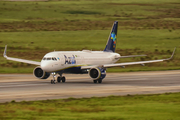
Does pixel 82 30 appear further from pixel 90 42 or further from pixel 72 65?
pixel 72 65

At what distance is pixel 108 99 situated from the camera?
34.8 meters

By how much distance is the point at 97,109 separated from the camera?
28.7m

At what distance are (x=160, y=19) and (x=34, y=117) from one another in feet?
494

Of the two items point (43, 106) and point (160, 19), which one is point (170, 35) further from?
point (43, 106)

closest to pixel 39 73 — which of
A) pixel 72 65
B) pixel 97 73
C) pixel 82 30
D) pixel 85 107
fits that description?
pixel 72 65

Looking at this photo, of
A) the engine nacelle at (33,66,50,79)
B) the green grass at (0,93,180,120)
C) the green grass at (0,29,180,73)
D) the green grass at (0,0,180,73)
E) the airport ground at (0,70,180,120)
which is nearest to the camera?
the green grass at (0,93,180,120)

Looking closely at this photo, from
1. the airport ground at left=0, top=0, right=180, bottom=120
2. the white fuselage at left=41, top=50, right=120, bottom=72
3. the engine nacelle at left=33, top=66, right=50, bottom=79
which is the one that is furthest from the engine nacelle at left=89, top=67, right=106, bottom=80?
the engine nacelle at left=33, top=66, right=50, bottom=79

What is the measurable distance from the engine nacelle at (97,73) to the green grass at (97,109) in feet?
55.7

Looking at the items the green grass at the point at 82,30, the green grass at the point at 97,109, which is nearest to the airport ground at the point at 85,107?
the green grass at the point at 97,109

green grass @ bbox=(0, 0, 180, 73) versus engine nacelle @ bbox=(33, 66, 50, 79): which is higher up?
green grass @ bbox=(0, 0, 180, 73)

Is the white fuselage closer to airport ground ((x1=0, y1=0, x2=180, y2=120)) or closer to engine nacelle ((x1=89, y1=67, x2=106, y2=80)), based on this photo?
airport ground ((x1=0, y1=0, x2=180, y2=120))

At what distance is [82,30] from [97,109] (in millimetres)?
115967

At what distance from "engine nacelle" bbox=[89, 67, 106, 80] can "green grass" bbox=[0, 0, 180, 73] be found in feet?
114

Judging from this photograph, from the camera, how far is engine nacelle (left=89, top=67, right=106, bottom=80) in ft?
174
